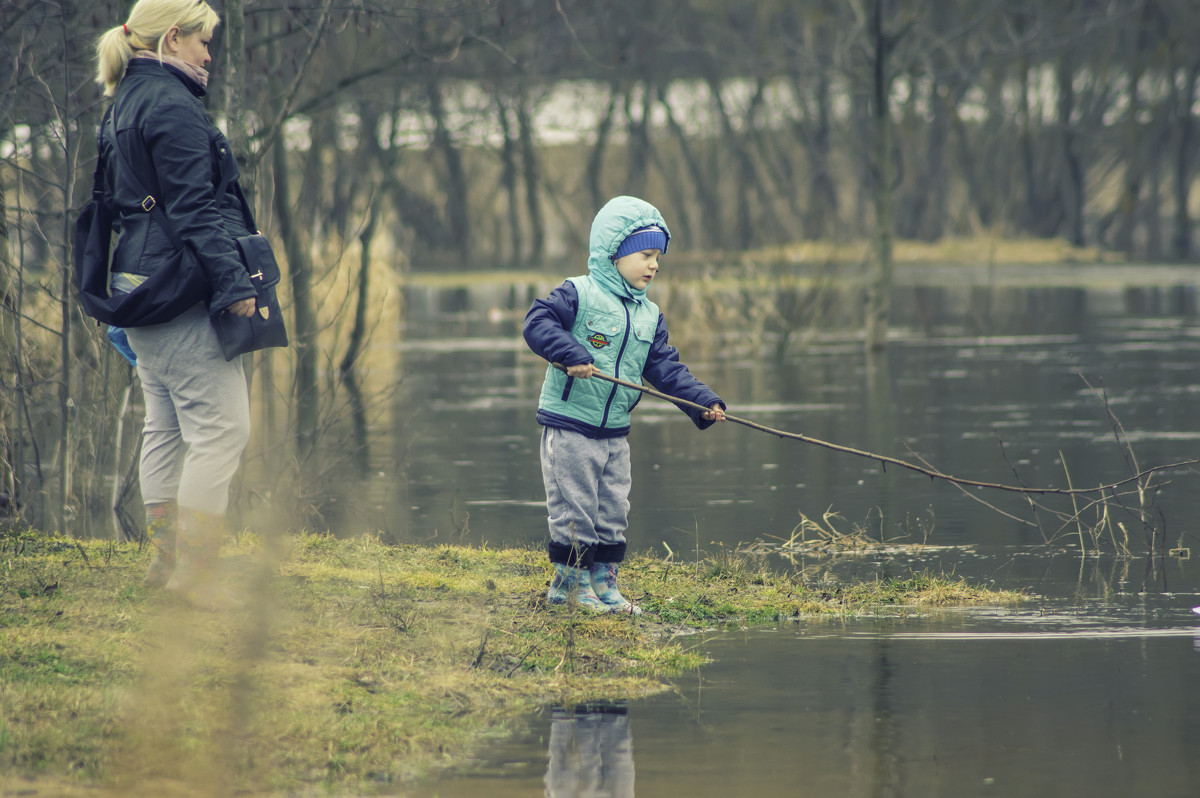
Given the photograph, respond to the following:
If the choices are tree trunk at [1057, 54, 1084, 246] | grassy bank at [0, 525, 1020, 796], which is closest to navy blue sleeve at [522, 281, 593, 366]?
grassy bank at [0, 525, 1020, 796]

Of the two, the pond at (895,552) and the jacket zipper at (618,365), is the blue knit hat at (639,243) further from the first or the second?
the pond at (895,552)

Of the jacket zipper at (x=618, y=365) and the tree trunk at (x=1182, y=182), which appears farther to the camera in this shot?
the tree trunk at (x=1182, y=182)

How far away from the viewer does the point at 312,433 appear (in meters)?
9.34

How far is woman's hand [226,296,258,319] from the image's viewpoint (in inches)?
221

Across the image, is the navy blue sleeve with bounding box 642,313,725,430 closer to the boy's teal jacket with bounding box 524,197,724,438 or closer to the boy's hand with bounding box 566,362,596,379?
the boy's teal jacket with bounding box 524,197,724,438

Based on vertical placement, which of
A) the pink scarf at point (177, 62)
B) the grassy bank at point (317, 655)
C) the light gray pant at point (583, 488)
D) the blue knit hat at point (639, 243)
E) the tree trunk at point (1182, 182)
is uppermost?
the tree trunk at point (1182, 182)

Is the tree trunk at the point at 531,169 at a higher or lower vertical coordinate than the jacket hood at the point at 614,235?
higher

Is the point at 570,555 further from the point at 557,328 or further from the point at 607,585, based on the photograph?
the point at 557,328

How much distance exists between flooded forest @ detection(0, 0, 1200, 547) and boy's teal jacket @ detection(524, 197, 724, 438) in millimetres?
2131

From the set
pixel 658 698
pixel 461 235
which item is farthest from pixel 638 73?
pixel 658 698

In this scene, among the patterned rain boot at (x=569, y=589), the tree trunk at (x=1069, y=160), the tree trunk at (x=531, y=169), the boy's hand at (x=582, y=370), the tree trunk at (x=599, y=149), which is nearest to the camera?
the boy's hand at (x=582, y=370)

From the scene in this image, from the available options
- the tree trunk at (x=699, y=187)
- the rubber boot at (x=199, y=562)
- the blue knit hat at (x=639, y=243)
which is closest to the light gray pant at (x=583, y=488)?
the blue knit hat at (x=639, y=243)

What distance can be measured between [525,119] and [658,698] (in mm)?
43403

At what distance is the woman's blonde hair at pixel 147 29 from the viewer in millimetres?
5793
